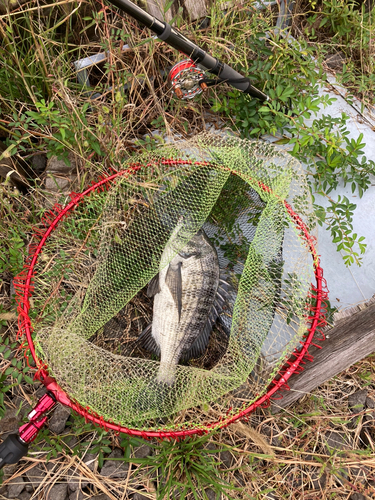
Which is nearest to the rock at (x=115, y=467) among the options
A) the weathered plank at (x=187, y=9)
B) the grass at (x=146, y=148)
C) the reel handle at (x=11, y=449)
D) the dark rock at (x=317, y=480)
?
the grass at (x=146, y=148)

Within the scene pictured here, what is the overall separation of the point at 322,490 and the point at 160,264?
182 centimetres

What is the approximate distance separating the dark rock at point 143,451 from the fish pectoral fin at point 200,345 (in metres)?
0.60

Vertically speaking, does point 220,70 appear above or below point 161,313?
above

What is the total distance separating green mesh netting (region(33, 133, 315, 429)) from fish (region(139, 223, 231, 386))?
37 mm

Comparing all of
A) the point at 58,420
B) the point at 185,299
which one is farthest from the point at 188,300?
the point at 58,420

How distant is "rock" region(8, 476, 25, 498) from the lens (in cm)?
217

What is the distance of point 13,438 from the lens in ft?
6.03

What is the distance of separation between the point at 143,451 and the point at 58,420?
21.7 inches

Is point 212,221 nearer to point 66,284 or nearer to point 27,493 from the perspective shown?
point 66,284

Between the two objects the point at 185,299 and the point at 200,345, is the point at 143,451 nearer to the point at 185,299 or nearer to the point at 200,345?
the point at 200,345

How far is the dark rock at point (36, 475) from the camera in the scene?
220cm

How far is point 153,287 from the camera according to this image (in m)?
2.27

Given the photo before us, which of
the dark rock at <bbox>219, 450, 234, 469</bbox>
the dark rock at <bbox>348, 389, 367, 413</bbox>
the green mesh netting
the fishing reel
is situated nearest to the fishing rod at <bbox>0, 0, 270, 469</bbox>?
the fishing reel

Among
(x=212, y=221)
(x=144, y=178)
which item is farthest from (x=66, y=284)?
(x=212, y=221)
